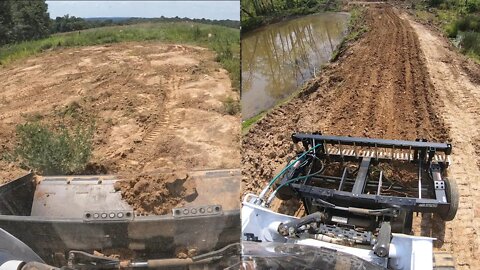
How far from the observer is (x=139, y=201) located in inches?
103

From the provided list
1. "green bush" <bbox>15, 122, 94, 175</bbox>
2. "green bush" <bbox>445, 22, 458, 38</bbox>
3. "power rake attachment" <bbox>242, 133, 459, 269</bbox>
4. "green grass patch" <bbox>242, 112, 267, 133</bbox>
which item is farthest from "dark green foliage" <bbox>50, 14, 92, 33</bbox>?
"green bush" <bbox>445, 22, 458, 38</bbox>

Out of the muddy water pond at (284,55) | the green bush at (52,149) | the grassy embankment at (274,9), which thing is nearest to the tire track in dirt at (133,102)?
the green bush at (52,149)

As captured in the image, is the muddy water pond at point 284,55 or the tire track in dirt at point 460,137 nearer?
the muddy water pond at point 284,55

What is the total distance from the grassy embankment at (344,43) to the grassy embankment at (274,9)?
33cm

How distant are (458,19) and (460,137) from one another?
35.3 inches

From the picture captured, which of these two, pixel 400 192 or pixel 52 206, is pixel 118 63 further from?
Result: pixel 400 192

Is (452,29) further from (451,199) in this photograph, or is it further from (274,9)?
(274,9)

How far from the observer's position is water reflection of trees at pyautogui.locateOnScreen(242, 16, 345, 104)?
221 cm

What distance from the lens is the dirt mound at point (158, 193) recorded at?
8.41ft

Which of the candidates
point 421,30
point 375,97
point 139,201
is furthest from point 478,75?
point 139,201

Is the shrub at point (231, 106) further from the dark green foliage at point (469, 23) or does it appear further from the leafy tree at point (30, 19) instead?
the dark green foliage at point (469, 23)

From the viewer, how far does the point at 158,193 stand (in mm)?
2740

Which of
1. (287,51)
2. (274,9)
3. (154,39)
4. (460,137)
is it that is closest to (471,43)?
(460,137)

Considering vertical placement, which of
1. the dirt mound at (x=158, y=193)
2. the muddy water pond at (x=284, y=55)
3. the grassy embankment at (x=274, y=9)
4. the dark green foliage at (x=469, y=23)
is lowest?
the dirt mound at (x=158, y=193)
